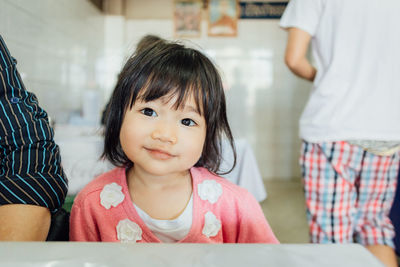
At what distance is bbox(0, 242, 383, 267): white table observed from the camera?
0.25 metres

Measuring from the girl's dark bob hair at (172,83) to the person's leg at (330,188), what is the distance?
22.1 inches

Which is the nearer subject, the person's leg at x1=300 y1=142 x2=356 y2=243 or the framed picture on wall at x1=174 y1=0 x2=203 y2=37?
the person's leg at x1=300 y1=142 x2=356 y2=243

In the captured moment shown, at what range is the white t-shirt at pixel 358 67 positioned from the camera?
47.3 inches

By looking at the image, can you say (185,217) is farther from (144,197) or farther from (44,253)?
(44,253)

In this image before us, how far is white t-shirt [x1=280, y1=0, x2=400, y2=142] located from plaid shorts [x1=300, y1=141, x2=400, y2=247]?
8 centimetres

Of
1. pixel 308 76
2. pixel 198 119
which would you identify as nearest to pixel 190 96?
pixel 198 119

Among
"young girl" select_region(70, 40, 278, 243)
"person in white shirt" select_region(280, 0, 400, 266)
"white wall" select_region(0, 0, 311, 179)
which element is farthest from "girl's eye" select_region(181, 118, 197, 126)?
"white wall" select_region(0, 0, 311, 179)

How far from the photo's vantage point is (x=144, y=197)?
33.8 inches

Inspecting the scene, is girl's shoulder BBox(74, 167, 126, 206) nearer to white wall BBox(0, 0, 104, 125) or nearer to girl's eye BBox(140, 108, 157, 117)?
girl's eye BBox(140, 108, 157, 117)

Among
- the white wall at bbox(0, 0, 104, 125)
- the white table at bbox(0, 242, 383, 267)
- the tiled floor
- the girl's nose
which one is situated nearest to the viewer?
the white table at bbox(0, 242, 383, 267)

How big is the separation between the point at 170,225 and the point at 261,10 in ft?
12.5

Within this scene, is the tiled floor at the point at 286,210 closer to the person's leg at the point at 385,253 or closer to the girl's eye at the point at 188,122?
the person's leg at the point at 385,253

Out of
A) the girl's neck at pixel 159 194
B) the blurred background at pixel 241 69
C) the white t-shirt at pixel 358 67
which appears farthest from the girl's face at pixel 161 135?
the blurred background at pixel 241 69

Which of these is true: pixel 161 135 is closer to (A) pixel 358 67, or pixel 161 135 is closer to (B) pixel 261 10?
(A) pixel 358 67
